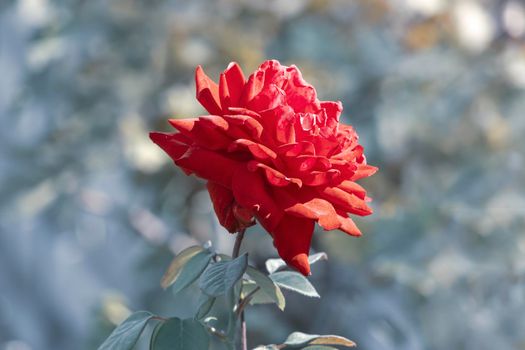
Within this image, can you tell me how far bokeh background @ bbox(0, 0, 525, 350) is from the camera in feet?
5.18

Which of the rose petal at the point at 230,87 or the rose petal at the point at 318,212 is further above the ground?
the rose petal at the point at 230,87

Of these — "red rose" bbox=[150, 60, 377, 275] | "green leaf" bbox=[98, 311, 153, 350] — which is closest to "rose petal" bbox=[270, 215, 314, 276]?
"red rose" bbox=[150, 60, 377, 275]

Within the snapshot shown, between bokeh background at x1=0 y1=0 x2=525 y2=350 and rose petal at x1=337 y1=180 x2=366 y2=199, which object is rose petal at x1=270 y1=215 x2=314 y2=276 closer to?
rose petal at x1=337 y1=180 x2=366 y2=199

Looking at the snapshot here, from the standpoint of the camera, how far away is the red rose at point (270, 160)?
1.86ft

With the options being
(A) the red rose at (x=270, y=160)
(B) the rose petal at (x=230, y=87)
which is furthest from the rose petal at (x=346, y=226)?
(B) the rose petal at (x=230, y=87)

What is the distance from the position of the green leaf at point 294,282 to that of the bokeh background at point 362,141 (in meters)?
0.85

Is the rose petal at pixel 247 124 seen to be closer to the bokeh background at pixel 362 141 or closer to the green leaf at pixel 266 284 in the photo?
the green leaf at pixel 266 284

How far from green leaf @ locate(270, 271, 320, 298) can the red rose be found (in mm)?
68

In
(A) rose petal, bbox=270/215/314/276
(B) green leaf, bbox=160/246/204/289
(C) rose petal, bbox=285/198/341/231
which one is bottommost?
(B) green leaf, bbox=160/246/204/289

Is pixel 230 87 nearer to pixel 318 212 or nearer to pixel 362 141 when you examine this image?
pixel 318 212

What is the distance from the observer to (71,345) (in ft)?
9.77

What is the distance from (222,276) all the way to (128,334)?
2.9 inches

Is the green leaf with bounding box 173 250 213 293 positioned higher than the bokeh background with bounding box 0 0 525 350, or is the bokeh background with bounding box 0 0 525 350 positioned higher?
the bokeh background with bounding box 0 0 525 350

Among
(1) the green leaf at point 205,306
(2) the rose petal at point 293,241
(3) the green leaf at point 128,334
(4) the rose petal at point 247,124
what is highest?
(4) the rose petal at point 247,124
